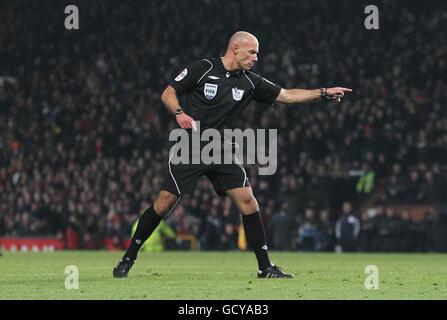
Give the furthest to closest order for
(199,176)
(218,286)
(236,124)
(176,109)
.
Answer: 1. (236,124)
2. (199,176)
3. (176,109)
4. (218,286)

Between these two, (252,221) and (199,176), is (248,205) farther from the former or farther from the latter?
(199,176)

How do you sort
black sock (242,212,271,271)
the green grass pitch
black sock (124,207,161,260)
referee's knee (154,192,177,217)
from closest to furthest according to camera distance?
the green grass pitch, referee's knee (154,192,177,217), black sock (124,207,161,260), black sock (242,212,271,271)

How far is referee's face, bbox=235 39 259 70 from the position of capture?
11219mm

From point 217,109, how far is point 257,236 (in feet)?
4.75

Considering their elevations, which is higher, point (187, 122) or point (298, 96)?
point (298, 96)

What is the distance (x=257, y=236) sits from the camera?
11656 mm

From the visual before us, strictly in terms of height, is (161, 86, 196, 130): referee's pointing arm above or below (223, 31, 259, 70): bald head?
below

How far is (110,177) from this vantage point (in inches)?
1221

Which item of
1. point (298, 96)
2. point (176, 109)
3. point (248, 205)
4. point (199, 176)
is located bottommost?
point (248, 205)

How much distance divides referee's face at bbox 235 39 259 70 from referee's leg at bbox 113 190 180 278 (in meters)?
1.56

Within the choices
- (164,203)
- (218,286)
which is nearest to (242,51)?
(164,203)

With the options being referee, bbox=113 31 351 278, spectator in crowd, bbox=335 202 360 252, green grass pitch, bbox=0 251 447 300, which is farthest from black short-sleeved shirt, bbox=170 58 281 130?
spectator in crowd, bbox=335 202 360 252

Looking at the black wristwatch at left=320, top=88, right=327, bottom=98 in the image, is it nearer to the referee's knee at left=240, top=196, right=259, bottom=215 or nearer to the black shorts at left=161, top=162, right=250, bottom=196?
the black shorts at left=161, top=162, right=250, bottom=196

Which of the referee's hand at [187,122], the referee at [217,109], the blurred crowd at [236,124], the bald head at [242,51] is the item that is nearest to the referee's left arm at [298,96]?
the referee at [217,109]
